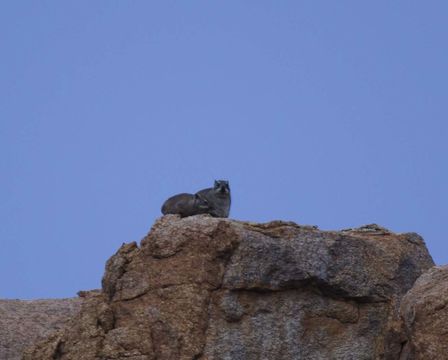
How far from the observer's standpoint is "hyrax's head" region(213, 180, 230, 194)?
37469mm

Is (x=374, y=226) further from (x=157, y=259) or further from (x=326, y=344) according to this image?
(x=157, y=259)

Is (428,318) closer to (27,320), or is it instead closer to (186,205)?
(27,320)

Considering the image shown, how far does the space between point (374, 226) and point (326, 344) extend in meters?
4.35

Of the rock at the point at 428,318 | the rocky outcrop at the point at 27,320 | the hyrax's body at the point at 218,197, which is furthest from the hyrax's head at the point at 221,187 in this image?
the rock at the point at 428,318

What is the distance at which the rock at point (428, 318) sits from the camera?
1859 cm

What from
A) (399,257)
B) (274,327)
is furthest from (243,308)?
(399,257)

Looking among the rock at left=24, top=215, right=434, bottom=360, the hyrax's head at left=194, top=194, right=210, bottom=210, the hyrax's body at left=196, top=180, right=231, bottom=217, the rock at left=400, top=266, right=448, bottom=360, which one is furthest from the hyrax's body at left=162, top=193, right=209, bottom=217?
the rock at left=400, top=266, right=448, bottom=360

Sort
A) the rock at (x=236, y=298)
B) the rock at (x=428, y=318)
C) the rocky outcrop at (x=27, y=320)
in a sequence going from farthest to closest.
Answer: the rocky outcrop at (x=27, y=320) → the rock at (x=236, y=298) → the rock at (x=428, y=318)

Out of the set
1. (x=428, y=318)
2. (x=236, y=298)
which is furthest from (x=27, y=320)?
(x=428, y=318)

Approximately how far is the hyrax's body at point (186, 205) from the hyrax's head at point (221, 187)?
5.25ft

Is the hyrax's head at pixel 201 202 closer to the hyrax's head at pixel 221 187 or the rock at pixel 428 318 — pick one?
the hyrax's head at pixel 221 187

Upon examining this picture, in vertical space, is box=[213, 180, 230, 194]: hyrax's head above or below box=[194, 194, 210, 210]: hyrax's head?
above

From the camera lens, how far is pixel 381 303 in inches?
960

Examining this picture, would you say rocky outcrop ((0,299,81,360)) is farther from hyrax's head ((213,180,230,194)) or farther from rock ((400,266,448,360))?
rock ((400,266,448,360))
